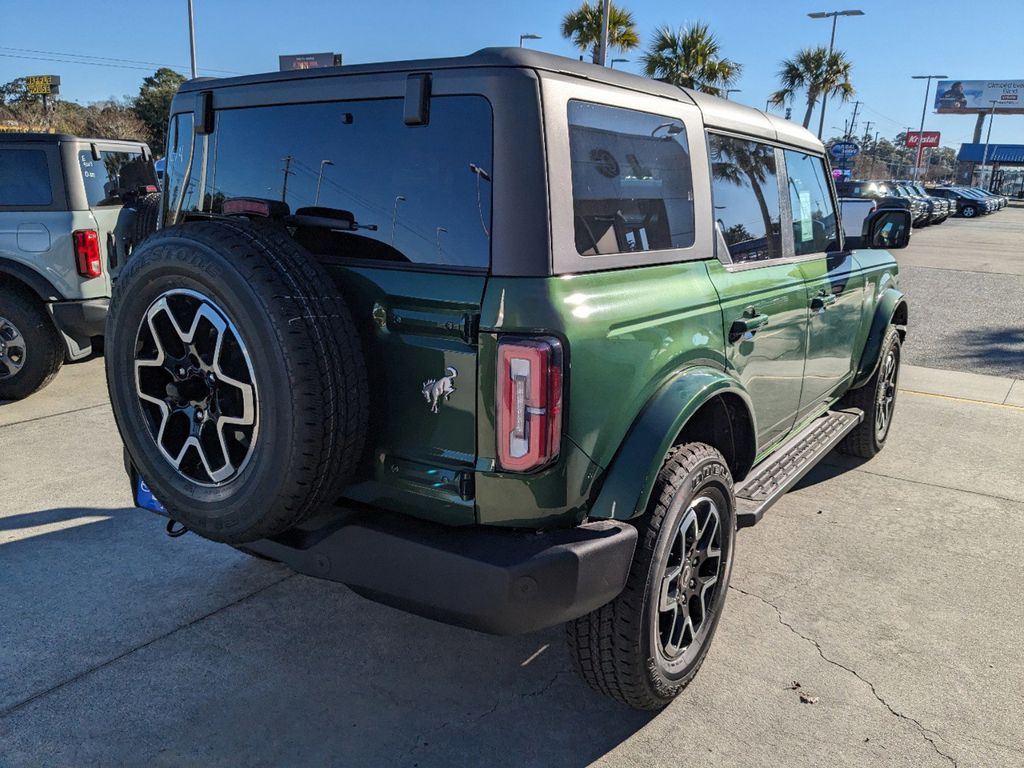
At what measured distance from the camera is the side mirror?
4.63 metres

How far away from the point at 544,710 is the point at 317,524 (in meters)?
1.00

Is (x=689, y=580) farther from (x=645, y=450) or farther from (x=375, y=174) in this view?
Answer: (x=375, y=174)

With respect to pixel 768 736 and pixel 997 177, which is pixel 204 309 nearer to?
pixel 768 736

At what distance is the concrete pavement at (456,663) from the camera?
2.55 meters

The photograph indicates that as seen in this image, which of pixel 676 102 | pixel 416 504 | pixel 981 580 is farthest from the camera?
pixel 981 580

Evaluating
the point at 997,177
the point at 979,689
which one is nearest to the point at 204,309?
the point at 979,689

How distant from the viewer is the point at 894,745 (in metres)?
2.60

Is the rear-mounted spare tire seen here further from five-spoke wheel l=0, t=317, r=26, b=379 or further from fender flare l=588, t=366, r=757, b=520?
five-spoke wheel l=0, t=317, r=26, b=379

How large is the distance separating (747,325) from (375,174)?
4.73 feet

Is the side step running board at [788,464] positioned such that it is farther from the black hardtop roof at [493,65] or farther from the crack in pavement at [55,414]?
the crack in pavement at [55,414]

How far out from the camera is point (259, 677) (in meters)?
2.86

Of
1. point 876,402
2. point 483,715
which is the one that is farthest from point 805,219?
point 483,715

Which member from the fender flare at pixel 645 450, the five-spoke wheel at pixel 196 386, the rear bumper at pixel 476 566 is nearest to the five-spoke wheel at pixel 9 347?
the five-spoke wheel at pixel 196 386

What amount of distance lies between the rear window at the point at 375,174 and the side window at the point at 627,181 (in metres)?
0.29
